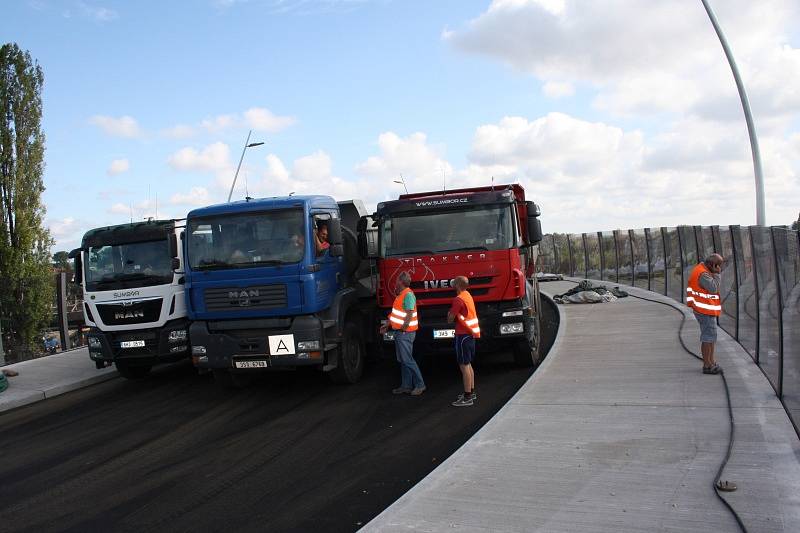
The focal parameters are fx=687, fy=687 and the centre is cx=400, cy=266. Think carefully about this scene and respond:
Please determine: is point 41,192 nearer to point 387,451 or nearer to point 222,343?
Answer: point 222,343

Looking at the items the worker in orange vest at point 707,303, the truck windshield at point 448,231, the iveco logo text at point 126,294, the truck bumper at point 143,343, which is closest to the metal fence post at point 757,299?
the worker in orange vest at point 707,303

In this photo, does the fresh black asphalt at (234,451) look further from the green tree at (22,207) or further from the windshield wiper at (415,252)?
the green tree at (22,207)

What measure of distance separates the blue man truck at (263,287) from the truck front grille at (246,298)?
0.05 feet

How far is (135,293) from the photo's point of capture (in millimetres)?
11930

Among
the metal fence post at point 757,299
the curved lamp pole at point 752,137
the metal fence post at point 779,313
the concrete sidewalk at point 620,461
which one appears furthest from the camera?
the curved lamp pole at point 752,137

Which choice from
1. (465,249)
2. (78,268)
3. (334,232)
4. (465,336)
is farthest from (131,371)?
(465,336)

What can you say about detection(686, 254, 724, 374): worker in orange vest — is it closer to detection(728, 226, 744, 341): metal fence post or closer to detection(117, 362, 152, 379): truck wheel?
detection(728, 226, 744, 341): metal fence post

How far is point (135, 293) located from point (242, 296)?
9.79ft

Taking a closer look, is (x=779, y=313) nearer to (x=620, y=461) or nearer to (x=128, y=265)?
(x=620, y=461)

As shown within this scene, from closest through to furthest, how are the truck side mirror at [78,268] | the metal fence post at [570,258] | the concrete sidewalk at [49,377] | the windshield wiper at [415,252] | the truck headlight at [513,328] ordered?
1. the truck headlight at [513,328]
2. the windshield wiper at [415,252]
3. the concrete sidewalk at [49,377]
4. the truck side mirror at [78,268]
5. the metal fence post at [570,258]

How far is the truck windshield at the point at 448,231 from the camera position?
10672 mm

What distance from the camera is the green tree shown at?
26438 mm

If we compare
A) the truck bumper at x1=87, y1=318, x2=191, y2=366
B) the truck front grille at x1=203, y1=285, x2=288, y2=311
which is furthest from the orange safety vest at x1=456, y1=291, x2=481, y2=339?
the truck bumper at x1=87, y1=318, x2=191, y2=366

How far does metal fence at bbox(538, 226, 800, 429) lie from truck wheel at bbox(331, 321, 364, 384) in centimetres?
591
